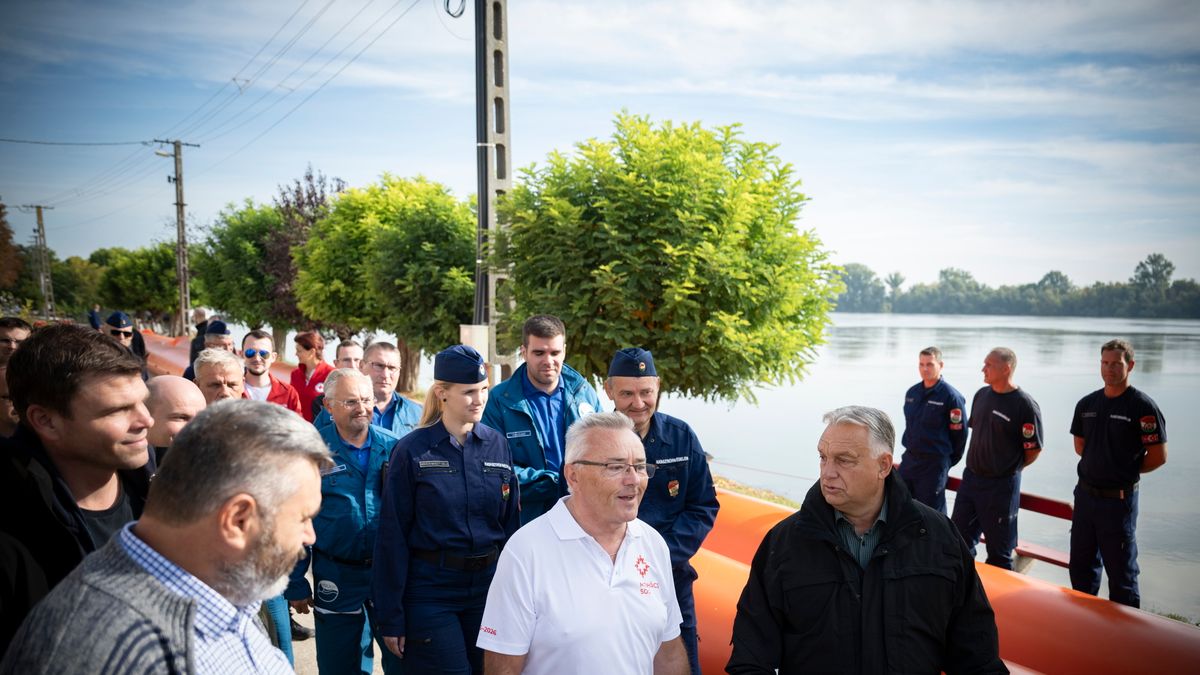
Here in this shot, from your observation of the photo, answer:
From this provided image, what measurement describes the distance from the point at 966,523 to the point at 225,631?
7322 millimetres

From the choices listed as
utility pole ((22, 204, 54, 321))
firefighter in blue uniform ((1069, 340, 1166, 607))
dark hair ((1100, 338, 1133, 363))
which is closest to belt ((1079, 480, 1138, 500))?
firefighter in blue uniform ((1069, 340, 1166, 607))

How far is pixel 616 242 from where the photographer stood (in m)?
10.3

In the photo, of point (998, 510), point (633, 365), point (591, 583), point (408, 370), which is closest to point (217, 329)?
point (633, 365)

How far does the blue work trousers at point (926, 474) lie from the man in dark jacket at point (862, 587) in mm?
5397

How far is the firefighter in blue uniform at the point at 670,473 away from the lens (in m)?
3.79

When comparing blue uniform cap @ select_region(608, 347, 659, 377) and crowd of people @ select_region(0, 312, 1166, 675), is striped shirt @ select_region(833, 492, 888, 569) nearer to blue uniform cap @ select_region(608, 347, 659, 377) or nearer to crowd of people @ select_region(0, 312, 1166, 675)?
crowd of people @ select_region(0, 312, 1166, 675)

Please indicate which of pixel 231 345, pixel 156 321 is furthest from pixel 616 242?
pixel 156 321

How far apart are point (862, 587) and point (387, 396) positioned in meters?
3.77

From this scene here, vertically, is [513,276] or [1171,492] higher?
[513,276]

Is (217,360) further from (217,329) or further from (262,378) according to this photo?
(217,329)

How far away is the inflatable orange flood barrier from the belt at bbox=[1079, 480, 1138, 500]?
183 cm

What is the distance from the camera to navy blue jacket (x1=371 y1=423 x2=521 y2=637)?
11.3 feet

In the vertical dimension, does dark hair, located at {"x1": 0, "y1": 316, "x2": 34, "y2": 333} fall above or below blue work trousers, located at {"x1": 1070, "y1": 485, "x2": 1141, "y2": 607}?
above

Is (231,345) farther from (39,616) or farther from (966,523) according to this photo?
(966,523)
